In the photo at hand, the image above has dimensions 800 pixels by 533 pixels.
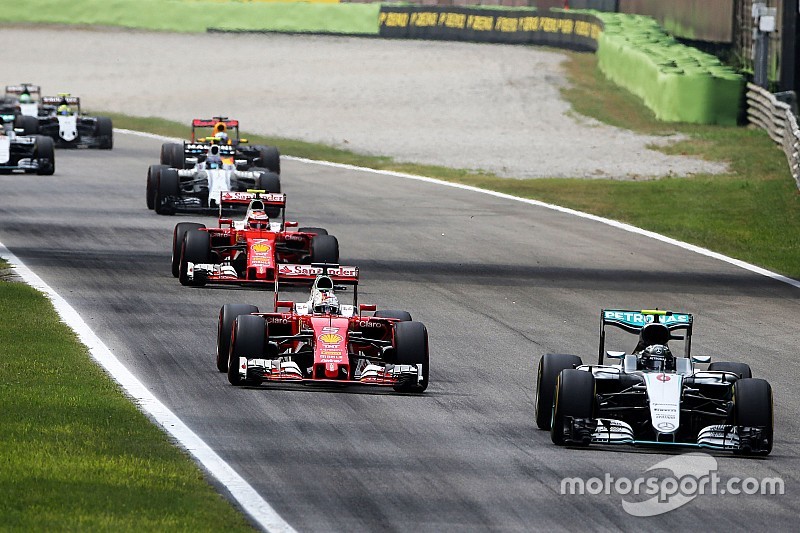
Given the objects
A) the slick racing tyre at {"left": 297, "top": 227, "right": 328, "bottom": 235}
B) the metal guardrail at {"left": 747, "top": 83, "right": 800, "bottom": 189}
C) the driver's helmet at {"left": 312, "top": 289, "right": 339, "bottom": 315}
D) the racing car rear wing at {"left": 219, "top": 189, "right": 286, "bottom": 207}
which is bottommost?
the slick racing tyre at {"left": 297, "top": 227, "right": 328, "bottom": 235}

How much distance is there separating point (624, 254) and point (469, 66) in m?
37.1

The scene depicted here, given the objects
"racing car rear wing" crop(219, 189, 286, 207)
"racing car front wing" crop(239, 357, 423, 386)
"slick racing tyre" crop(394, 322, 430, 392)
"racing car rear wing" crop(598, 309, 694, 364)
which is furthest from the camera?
"racing car rear wing" crop(219, 189, 286, 207)

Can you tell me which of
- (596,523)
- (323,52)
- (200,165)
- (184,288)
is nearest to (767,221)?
(200,165)

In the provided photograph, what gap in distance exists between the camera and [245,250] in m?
23.0

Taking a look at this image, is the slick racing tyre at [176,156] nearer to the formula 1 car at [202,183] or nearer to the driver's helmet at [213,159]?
the formula 1 car at [202,183]

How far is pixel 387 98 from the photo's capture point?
57.4 metres

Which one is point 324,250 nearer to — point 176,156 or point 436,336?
point 436,336

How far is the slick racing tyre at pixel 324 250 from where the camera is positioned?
22.8m

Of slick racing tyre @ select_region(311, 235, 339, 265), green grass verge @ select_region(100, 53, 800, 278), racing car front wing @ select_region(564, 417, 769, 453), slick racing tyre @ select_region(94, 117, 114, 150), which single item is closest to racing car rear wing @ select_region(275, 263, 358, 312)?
slick racing tyre @ select_region(311, 235, 339, 265)

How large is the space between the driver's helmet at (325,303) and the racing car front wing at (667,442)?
3674 millimetres

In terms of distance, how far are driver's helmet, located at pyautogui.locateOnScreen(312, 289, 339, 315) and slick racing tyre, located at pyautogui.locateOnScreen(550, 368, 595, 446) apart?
351 cm

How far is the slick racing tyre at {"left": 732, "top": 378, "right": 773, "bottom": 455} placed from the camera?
44.7 feet

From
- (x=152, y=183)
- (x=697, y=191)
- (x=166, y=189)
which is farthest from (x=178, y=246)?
(x=697, y=191)

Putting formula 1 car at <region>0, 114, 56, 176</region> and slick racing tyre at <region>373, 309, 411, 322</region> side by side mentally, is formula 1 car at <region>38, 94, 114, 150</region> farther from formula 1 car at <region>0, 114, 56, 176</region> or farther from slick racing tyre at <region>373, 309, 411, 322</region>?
slick racing tyre at <region>373, 309, 411, 322</region>
